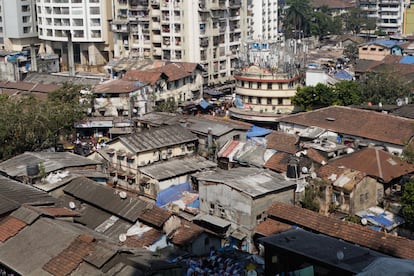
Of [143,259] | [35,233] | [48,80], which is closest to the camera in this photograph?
[143,259]

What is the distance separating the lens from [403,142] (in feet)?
103

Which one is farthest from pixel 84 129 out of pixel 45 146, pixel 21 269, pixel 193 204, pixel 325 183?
pixel 21 269

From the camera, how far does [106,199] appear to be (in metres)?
23.6

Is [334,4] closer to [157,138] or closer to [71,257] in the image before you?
[157,138]

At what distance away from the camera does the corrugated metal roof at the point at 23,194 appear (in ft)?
73.6

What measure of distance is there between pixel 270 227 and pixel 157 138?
936cm

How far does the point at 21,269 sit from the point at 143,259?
3457 mm

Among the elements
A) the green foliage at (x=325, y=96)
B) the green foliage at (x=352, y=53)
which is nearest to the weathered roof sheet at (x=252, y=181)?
the green foliage at (x=325, y=96)

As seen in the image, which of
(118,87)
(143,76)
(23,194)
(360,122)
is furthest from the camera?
(143,76)

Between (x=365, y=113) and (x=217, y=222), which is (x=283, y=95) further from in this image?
(x=217, y=222)

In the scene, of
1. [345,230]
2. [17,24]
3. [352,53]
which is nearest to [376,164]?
[345,230]

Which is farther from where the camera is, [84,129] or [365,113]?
[84,129]

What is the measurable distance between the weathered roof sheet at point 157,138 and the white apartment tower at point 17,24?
1597 inches

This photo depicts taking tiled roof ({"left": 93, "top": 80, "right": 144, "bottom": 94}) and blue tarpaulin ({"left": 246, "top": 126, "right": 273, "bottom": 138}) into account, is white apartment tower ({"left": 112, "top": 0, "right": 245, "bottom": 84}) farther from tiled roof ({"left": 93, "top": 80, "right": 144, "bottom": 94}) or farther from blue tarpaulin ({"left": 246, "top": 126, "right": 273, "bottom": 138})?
blue tarpaulin ({"left": 246, "top": 126, "right": 273, "bottom": 138})
